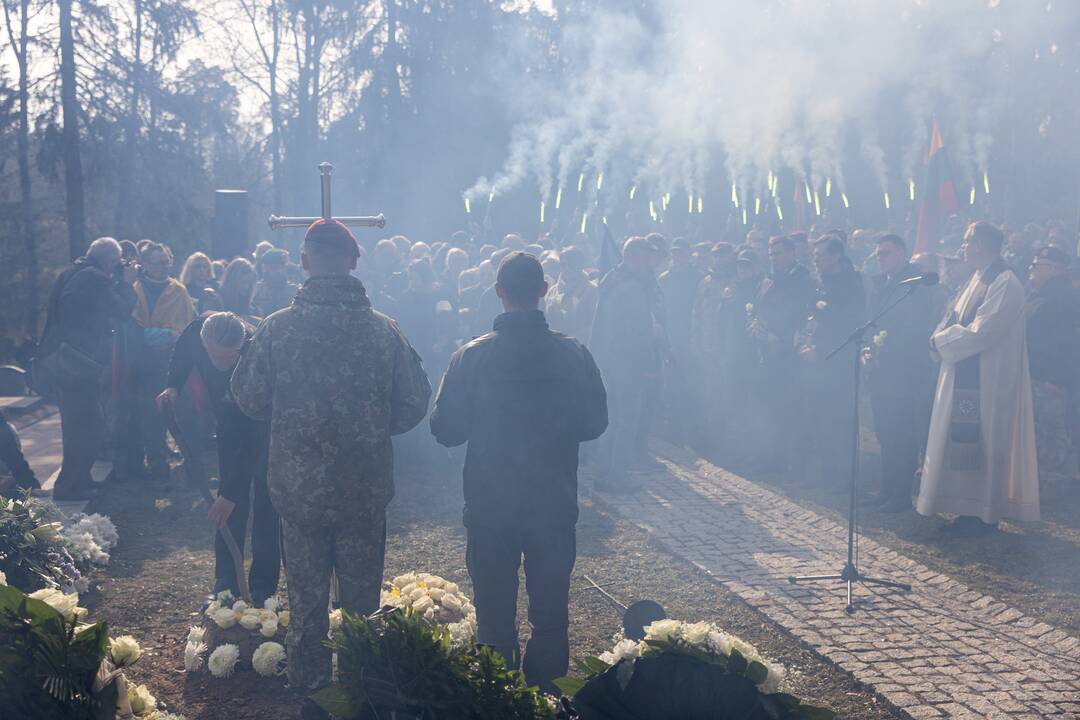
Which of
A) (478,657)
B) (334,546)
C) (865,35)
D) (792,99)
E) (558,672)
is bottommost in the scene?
(558,672)

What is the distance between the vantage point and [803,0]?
1017 inches

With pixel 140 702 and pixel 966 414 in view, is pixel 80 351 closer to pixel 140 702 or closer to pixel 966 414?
pixel 140 702

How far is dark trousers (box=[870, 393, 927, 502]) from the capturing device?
9.80m

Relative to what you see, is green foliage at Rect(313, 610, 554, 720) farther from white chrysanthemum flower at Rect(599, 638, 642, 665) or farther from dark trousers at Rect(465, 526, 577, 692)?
dark trousers at Rect(465, 526, 577, 692)

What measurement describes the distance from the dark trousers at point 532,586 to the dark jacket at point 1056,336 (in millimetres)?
7297

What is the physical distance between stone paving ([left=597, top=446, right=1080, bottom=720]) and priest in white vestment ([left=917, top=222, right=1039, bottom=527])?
99cm

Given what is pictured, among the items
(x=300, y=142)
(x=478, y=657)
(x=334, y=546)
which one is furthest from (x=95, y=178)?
(x=478, y=657)

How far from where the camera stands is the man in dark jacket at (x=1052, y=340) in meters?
10.4

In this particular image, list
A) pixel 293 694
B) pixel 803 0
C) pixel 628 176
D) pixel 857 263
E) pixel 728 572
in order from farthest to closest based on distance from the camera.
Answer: pixel 803 0, pixel 628 176, pixel 857 263, pixel 728 572, pixel 293 694

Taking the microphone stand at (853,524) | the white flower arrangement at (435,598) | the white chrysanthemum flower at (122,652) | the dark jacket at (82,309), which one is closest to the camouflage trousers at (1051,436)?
the microphone stand at (853,524)

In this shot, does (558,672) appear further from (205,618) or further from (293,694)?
(205,618)

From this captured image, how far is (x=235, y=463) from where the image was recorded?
5785 millimetres

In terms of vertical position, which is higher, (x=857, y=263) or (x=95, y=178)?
(x=95, y=178)

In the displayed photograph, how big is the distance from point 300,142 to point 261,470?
A: 2415 centimetres
